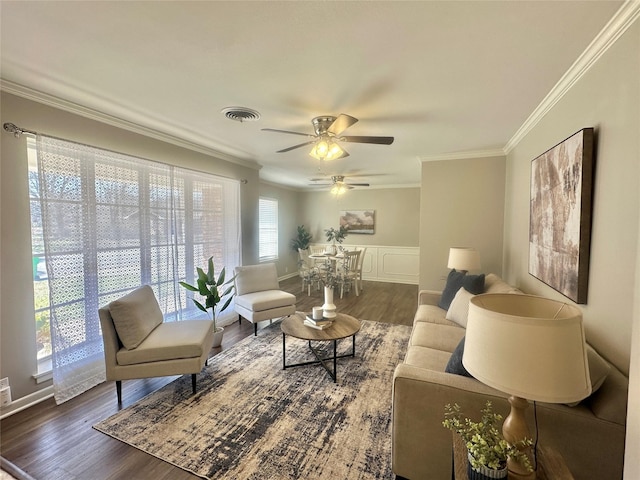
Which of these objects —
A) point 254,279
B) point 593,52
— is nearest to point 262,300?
point 254,279

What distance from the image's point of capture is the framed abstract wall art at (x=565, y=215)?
1.68 meters

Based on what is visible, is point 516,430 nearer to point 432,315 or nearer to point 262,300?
point 432,315

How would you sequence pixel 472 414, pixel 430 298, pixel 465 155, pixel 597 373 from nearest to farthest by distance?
1. pixel 597 373
2. pixel 472 414
3. pixel 430 298
4. pixel 465 155

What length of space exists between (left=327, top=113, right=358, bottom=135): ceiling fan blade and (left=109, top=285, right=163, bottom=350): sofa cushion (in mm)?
2277

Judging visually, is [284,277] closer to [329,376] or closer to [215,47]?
[329,376]

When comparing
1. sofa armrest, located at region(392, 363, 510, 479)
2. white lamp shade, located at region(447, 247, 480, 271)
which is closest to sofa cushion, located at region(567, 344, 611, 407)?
sofa armrest, located at region(392, 363, 510, 479)

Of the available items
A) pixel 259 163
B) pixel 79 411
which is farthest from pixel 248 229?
pixel 79 411

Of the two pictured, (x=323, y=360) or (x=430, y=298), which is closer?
(x=323, y=360)

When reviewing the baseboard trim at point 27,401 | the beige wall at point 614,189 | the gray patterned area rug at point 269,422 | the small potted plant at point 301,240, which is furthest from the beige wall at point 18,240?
the small potted plant at point 301,240

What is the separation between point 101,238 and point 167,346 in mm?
1290

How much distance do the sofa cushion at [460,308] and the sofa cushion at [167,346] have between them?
7.93ft

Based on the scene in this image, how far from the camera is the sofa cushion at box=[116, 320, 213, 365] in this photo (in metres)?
2.26

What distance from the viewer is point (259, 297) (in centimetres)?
380

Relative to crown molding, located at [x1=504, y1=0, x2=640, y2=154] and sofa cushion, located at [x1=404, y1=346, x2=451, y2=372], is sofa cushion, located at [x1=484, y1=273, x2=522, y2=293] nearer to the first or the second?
sofa cushion, located at [x1=404, y1=346, x2=451, y2=372]
